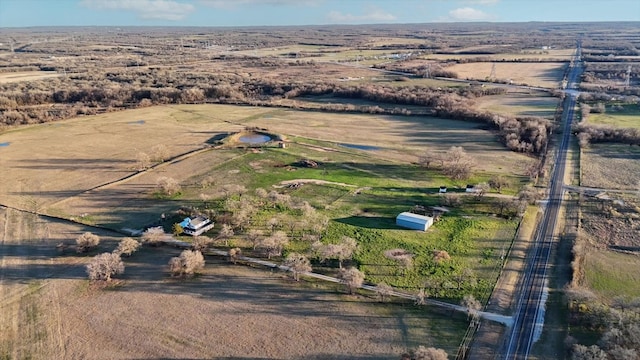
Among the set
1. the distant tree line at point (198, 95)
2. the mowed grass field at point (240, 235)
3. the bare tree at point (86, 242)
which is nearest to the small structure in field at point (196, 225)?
the mowed grass field at point (240, 235)

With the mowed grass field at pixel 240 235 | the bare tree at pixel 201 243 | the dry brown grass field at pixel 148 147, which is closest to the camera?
the mowed grass field at pixel 240 235

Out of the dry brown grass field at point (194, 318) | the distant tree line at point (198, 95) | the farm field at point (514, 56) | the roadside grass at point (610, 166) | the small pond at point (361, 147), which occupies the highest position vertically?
the farm field at point (514, 56)

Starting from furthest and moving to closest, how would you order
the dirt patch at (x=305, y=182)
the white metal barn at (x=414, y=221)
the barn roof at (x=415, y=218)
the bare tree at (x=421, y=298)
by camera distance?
1. the dirt patch at (x=305, y=182)
2. the barn roof at (x=415, y=218)
3. the white metal barn at (x=414, y=221)
4. the bare tree at (x=421, y=298)

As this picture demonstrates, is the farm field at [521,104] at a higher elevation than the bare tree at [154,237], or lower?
higher

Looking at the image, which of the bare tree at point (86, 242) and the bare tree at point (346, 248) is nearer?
the bare tree at point (346, 248)

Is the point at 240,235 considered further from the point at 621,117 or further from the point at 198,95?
the point at 621,117

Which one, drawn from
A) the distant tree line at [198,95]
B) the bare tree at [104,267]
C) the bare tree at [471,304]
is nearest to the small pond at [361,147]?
the distant tree line at [198,95]

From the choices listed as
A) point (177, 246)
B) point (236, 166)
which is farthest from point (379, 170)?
point (177, 246)

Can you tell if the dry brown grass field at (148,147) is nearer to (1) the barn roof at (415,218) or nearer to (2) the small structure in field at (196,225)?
(2) the small structure in field at (196,225)
